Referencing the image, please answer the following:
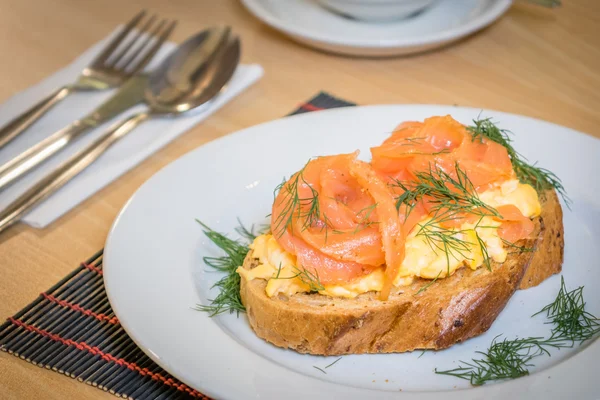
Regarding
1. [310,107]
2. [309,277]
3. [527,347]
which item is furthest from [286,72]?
[527,347]

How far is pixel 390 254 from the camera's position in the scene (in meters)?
1.86

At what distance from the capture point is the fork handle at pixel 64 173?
249 centimetres

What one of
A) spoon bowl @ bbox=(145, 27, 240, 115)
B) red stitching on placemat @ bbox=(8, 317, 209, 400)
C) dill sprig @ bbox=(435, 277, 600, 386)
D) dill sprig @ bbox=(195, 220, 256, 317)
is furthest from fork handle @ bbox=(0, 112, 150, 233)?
dill sprig @ bbox=(435, 277, 600, 386)

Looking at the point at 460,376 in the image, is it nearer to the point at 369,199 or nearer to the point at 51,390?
the point at 369,199

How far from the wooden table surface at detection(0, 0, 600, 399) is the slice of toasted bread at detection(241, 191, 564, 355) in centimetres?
83

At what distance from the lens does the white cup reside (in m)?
3.34

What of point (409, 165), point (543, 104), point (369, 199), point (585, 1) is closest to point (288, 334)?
point (369, 199)

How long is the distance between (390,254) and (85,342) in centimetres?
92

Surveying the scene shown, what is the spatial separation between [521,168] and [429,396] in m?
0.98

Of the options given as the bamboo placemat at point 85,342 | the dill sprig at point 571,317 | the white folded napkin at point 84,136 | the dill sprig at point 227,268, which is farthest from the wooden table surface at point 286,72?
the dill sprig at point 571,317

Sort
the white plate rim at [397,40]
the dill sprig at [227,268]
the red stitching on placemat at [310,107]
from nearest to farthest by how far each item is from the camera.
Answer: the dill sprig at [227,268] < the red stitching on placemat at [310,107] < the white plate rim at [397,40]

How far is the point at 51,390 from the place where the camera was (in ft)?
6.21

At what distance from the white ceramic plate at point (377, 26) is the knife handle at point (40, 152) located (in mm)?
1057

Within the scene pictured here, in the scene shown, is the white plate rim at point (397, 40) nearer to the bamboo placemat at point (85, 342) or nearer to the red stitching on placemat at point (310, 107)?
the red stitching on placemat at point (310, 107)
